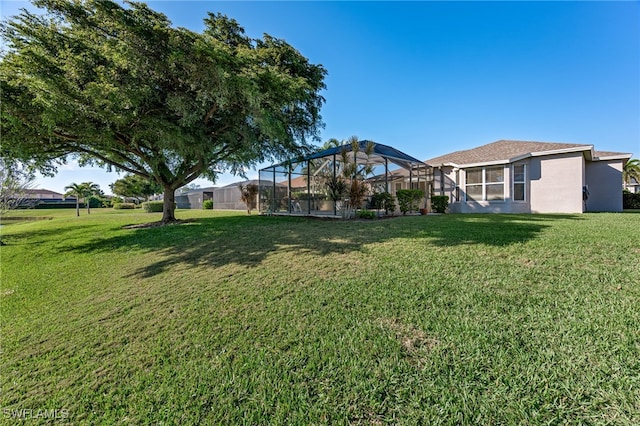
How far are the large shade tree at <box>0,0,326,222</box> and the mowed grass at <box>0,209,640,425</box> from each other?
17.4 ft

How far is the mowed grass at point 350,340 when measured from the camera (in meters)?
1.92

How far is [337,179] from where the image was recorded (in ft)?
37.0

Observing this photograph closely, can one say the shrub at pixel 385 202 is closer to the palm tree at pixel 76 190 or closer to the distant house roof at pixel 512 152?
the distant house roof at pixel 512 152

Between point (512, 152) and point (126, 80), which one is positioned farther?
point (512, 152)

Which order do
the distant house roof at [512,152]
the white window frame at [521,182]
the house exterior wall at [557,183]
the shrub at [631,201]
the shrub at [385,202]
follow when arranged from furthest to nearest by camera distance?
the shrub at [631,201] → the white window frame at [521,182] → the distant house roof at [512,152] → the house exterior wall at [557,183] → the shrub at [385,202]

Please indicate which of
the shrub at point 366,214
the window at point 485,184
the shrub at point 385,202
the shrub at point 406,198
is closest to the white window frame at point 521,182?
the window at point 485,184

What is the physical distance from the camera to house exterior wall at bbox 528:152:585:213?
12.3 metres

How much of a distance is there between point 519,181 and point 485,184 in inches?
60.9

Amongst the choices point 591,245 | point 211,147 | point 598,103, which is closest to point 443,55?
point 598,103

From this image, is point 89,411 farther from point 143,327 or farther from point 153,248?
point 153,248

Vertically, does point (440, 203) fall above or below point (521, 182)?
below

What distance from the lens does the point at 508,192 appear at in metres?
13.8

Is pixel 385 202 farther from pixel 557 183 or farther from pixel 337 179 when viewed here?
pixel 557 183

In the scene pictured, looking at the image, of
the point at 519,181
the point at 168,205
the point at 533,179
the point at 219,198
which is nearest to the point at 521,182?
the point at 519,181
